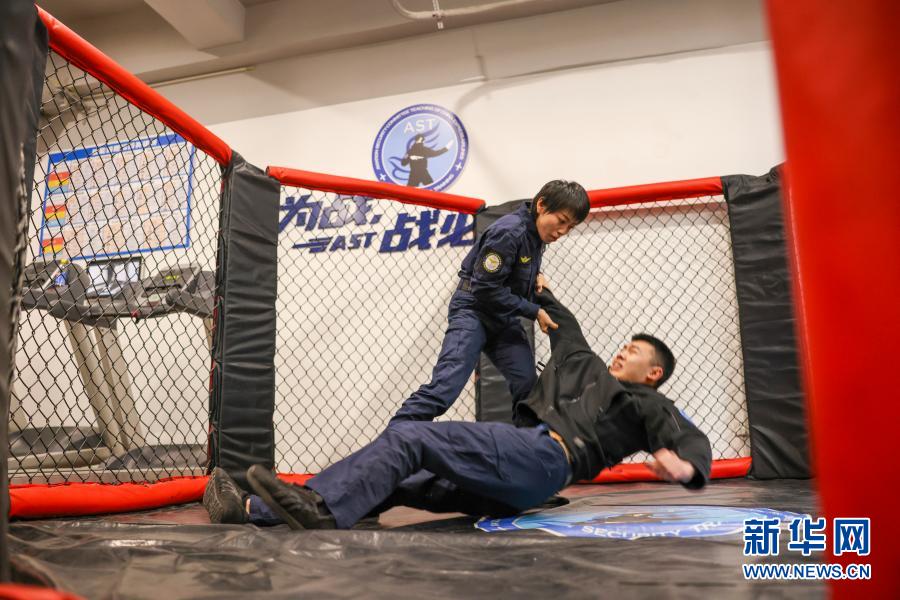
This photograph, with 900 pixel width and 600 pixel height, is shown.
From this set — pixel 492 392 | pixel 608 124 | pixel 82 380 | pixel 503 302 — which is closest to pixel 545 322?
pixel 503 302

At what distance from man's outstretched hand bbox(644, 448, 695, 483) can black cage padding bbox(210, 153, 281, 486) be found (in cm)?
156

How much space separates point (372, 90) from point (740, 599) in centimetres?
379

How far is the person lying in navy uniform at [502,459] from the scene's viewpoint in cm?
149

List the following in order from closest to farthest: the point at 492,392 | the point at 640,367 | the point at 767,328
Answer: the point at 640,367 < the point at 767,328 < the point at 492,392

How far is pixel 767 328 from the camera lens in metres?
2.87

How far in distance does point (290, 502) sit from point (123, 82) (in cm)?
151


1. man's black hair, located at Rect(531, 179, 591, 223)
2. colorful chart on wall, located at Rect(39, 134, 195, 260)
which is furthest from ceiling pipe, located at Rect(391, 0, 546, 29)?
man's black hair, located at Rect(531, 179, 591, 223)

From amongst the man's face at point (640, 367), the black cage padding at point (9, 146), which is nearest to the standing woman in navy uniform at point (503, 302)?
the man's face at point (640, 367)

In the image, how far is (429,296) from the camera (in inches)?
144

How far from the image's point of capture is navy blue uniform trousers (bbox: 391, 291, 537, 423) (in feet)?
7.44

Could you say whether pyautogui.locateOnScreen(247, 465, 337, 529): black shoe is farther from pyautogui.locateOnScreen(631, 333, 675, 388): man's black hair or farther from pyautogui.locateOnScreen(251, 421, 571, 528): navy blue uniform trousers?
pyautogui.locateOnScreen(631, 333, 675, 388): man's black hair

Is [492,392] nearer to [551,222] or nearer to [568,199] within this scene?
[551,222]

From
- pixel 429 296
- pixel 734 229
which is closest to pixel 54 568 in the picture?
pixel 429 296

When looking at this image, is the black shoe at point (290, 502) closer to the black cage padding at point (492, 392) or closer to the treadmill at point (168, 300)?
the treadmill at point (168, 300)
